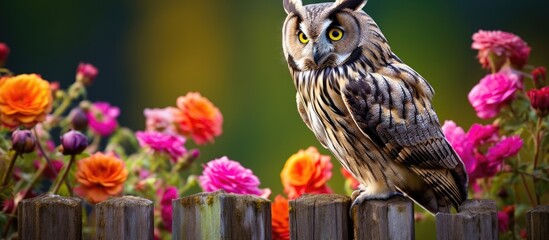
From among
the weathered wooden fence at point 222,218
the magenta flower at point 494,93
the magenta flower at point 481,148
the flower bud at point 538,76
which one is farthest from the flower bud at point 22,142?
the flower bud at point 538,76

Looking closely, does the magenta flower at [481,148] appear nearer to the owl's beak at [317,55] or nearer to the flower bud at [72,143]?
the owl's beak at [317,55]

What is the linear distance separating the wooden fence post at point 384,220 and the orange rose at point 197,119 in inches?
35.0

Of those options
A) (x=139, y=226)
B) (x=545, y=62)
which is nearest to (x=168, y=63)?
(x=545, y=62)

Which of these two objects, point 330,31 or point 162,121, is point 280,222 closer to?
point 330,31

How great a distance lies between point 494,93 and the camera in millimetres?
2303

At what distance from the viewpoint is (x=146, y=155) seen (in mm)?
2521

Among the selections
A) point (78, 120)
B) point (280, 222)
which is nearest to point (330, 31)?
point (280, 222)

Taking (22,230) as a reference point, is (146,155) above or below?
above

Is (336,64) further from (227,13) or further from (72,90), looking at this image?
(227,13)

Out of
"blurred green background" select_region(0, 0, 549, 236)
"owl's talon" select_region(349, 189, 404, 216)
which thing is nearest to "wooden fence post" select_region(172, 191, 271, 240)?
"owl's talon" select_region(349, 189, 404, 216)

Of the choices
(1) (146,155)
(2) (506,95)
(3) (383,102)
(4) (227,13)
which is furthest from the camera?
(4) (227,13)

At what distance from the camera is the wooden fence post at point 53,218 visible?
1671mm

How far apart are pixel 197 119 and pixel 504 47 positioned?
0.89m

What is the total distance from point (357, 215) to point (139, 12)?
2.17 metres
